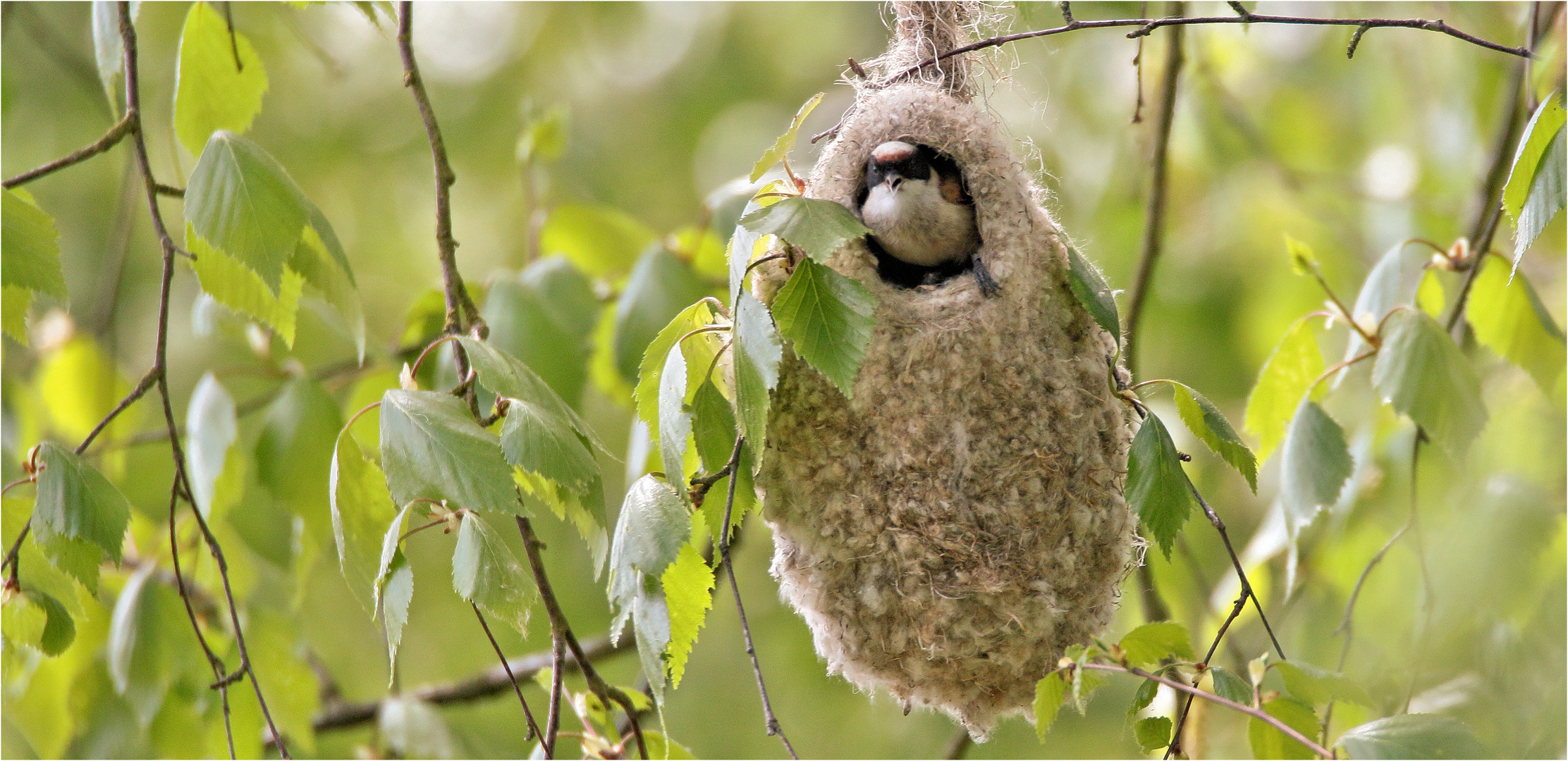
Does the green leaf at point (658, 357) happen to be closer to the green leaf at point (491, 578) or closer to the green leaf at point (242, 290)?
the green leaf at point (491, 578)

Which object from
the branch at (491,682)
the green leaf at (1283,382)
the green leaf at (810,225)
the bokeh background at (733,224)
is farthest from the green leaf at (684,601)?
the branch at (491,682)

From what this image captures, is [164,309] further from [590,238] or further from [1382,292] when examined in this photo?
[1382,292]

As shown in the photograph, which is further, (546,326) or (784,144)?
(546,326)

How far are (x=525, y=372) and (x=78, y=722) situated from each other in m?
1.95

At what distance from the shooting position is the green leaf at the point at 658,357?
1494 millimetres

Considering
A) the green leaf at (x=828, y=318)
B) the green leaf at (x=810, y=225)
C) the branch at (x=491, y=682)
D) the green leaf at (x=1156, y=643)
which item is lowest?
the green leaf at (x=1156, y=643)

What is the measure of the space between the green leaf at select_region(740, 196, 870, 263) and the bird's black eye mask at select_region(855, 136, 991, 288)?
43 cm

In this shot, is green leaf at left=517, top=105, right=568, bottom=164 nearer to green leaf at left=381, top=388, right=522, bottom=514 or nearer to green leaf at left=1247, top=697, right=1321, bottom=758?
green leaf at left=381, top=388, right=522, bottom=514

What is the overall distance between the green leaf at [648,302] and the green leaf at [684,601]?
100 cm

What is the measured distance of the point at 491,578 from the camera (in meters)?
1.35

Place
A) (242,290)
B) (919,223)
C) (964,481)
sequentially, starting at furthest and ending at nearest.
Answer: (919,223)
(242,290)
(964,481)

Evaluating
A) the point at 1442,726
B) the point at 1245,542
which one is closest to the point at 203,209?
the point at 1442,726

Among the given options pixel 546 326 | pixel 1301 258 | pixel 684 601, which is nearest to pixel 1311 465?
pixel 1301 258

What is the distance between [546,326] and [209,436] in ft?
2.24
